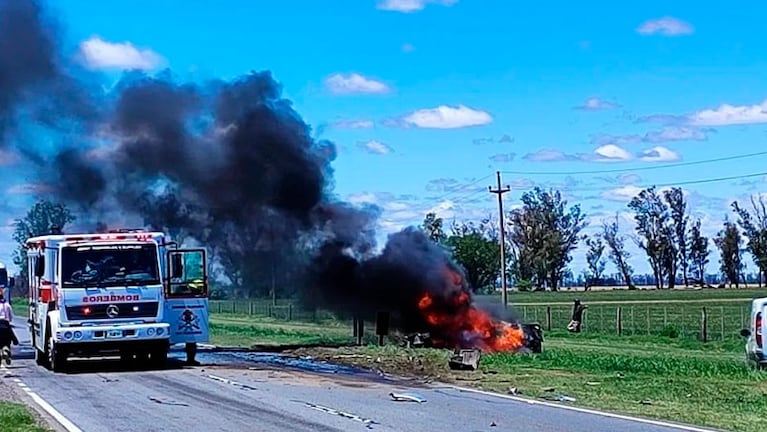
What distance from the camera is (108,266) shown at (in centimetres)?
2456

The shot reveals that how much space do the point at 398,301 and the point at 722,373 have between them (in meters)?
14.5

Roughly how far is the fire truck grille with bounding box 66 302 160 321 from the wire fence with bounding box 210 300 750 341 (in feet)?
49.8

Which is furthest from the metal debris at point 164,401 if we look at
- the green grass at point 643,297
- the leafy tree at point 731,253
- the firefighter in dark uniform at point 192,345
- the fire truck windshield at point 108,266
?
the leafy tree at point 731,253

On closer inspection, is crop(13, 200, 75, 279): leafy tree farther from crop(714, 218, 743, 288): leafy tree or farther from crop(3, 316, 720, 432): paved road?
crop(714, 218, 743, 288): leafy tree

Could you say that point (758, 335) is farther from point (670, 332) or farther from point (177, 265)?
point (670, 332)

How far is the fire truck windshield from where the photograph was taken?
80.1ft

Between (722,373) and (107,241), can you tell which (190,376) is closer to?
(107,241)

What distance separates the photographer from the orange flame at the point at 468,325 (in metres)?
31.7

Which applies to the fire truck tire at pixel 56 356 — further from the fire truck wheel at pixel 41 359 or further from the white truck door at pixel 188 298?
the white truck door at pixel 188 298

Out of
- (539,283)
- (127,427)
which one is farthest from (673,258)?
(127,427)

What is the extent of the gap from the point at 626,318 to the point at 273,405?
Result: 41545 millimetres

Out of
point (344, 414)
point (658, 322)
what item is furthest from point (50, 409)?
point (658, 322)

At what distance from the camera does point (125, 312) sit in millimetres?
24594

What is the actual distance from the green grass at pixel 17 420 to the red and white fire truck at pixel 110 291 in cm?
697
